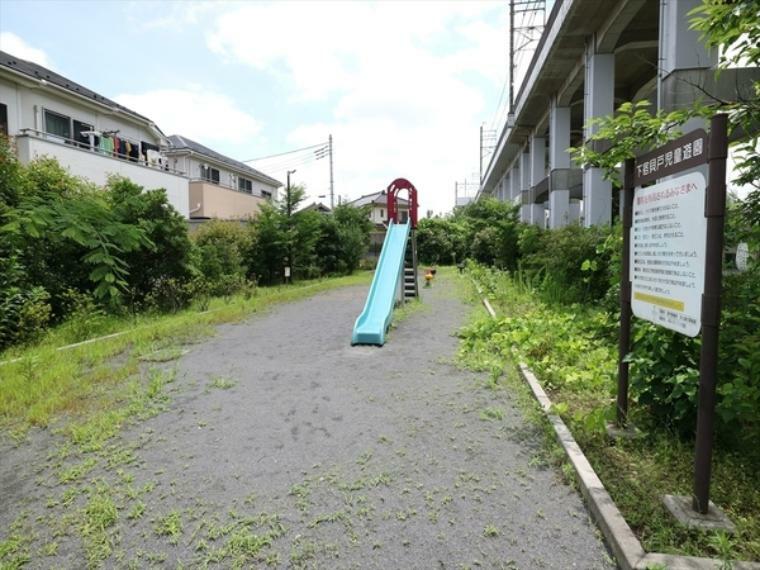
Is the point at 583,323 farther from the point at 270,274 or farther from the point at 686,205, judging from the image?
the point at 270,274

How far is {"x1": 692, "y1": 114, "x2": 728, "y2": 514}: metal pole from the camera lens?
230 centimetres

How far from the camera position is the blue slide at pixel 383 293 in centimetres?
727

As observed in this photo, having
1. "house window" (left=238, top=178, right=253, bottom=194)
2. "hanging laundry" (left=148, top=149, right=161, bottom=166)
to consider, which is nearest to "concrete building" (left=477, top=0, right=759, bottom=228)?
"hanging laundry" (left=148, top=149, right=161, bottom=166)

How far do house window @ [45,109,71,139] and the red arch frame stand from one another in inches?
457

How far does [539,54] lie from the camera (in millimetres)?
14531

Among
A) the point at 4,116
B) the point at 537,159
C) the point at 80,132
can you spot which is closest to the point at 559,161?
the point at 537,159

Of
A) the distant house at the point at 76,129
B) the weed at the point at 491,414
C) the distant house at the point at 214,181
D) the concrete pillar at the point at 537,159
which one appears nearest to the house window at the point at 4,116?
the distant house at the point at 76,129

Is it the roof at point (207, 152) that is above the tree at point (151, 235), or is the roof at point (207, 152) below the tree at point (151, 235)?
above

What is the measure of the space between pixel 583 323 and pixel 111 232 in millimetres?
8573

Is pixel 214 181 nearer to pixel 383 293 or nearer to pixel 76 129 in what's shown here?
pixel 76 129

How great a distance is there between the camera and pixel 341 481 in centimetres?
310

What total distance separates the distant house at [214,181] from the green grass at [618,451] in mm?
17185

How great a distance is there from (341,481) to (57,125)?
17966mm

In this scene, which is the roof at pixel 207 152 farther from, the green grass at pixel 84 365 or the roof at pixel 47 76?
the green grass at pixel 84 365
